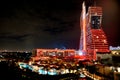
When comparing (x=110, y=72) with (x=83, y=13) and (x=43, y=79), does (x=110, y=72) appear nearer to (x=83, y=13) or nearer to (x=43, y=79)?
(x=43, y=79)

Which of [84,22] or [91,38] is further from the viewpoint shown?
[84,22]

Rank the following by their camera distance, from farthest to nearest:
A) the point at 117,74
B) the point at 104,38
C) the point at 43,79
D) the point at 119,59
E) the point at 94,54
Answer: the point at 104,38 → the point at 94,54 → the point at 119,59 → the point at 43,79 → the point at 117,74

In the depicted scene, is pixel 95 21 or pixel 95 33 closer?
pixel 95 33

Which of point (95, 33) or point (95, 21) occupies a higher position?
point (95, 21)

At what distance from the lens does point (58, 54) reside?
11912 cm

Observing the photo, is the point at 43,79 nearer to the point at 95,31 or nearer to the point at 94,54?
the point at 94,54

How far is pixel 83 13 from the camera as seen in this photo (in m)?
111

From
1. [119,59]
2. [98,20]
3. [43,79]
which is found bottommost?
[43,79]

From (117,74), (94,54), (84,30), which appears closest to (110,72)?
(117,74)

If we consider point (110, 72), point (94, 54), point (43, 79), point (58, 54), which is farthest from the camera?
point (58, 54)

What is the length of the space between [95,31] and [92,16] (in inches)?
271

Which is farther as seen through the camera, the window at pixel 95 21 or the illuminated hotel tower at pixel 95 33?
the window at pixel 95 21

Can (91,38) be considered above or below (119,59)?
above

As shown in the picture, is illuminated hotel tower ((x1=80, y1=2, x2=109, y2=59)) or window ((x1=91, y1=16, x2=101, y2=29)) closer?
illuminated hotel tower ((x1=80, y1=2, x2=109, y2=59))
